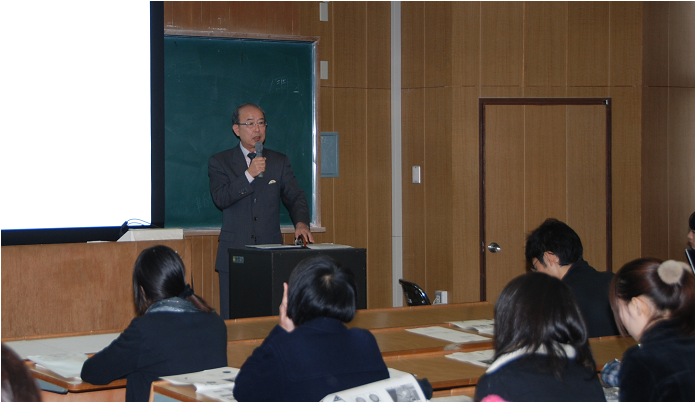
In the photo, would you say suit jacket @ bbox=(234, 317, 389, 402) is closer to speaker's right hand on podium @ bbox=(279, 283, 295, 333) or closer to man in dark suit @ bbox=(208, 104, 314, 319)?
speaker's right hand on podium @ bbox=(279, 283, 295, 333)

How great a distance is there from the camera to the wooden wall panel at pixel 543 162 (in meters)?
5.16

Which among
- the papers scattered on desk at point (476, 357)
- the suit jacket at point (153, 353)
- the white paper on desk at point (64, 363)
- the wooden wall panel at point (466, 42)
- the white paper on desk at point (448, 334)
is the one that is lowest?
the white paper on desk at point (448, 334)

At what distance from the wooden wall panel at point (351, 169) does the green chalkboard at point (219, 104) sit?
0.79ft

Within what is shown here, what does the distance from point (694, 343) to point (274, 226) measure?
3.15 meters

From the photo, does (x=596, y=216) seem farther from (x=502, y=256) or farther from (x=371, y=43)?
(x=371, y=43)

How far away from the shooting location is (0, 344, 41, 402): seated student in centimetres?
115

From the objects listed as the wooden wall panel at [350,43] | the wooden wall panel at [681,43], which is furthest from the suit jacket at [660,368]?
the wooden wall panel at [681,43]

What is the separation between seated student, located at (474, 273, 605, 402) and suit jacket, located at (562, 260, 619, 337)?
45.9 inches

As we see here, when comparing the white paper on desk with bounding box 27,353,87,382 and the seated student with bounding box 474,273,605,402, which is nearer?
the seated student with bounding box 474,273,605,402

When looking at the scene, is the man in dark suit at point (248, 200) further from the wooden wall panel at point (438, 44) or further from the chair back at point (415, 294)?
the wooden wall panel at point (438, 44)

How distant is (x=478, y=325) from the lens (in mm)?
3041

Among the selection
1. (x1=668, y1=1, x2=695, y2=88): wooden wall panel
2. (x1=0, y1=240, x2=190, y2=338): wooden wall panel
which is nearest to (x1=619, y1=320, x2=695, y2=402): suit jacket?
(x1=0, y1=240, x2=190, y2=338): wooden wall panel

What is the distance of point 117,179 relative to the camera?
170 inches

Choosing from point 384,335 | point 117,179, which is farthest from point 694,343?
point 117,179
